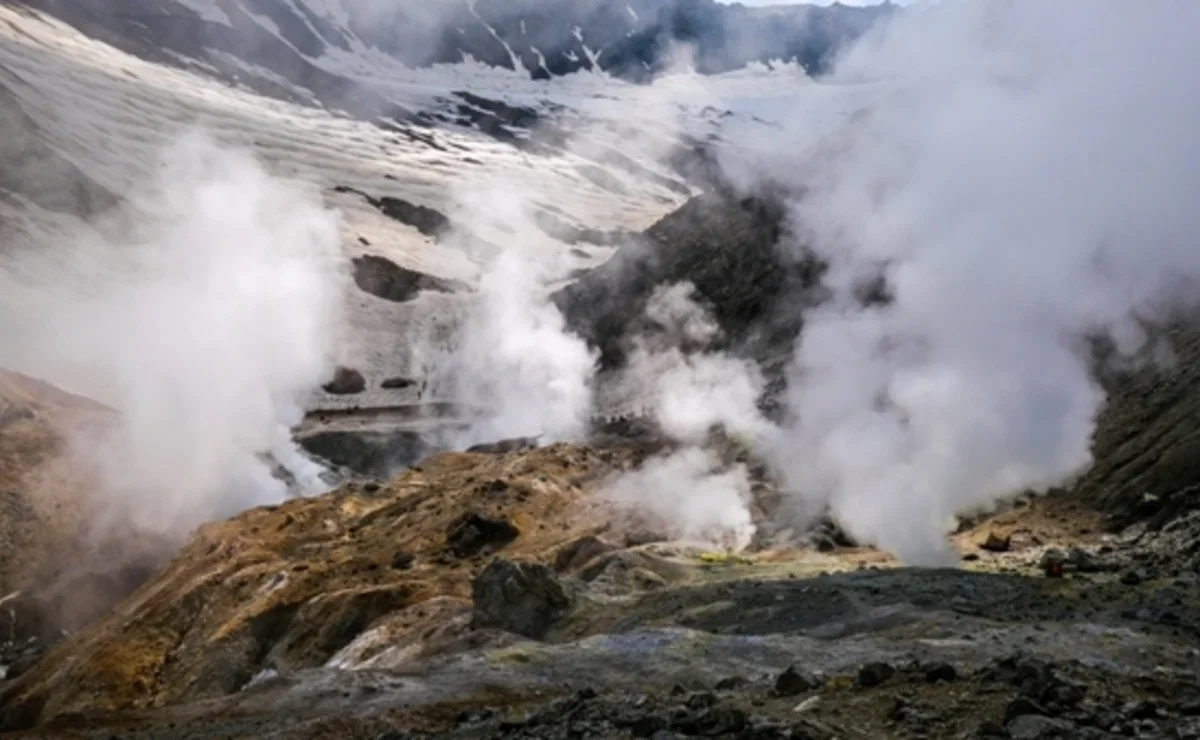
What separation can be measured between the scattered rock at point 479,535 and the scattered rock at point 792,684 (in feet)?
69.5

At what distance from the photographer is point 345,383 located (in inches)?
3105

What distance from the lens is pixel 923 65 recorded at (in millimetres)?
41531

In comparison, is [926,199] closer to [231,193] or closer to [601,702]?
[601,702]

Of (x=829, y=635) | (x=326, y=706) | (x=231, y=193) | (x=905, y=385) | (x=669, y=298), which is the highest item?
(x=231, y=193)

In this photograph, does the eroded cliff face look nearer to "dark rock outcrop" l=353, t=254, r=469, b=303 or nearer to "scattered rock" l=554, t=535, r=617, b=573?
"scattered rock" l=554, t=535, r=617, b=573

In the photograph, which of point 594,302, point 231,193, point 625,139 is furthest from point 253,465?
point 625,139

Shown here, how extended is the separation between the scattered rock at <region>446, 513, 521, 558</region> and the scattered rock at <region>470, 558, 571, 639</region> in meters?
11.0

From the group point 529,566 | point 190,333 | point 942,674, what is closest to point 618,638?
point 529,566

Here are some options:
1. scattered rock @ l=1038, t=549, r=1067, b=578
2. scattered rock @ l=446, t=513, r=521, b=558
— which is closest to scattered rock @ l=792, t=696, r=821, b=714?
scattered rock @ l=1038, t=549, r=1067, b=578

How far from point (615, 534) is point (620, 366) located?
1429 inches

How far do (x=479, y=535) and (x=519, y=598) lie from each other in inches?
489

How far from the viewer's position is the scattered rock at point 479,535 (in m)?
31.7

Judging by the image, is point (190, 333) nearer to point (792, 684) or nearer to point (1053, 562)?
point (1053, 562)

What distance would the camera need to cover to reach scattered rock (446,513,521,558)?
3172cm
